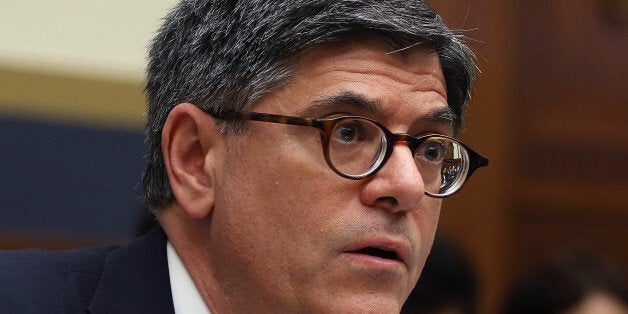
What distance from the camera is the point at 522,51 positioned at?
4852 mm

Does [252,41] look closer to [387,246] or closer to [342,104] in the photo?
[342,104]

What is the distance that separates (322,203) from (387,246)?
0.15m

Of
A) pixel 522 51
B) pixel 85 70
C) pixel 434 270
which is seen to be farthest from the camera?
pixel 522 51

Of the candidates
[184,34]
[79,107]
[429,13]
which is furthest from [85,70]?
[429,13]

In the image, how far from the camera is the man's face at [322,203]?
80.7 inches

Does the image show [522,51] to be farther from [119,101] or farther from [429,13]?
[429,13]

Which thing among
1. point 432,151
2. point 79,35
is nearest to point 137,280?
point 432,151

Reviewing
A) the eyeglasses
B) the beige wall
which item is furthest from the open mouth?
the beige wall

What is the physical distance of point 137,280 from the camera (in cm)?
225

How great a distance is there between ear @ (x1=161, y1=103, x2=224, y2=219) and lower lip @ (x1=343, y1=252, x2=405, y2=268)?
0.32 meters

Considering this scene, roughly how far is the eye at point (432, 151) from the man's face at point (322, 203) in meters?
0.05

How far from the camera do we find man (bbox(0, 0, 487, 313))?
2.06 meters

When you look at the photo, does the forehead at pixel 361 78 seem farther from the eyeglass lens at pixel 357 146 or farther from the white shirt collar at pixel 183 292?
the white shirt collar at pixel 183 292

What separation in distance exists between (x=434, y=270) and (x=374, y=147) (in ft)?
4.73
